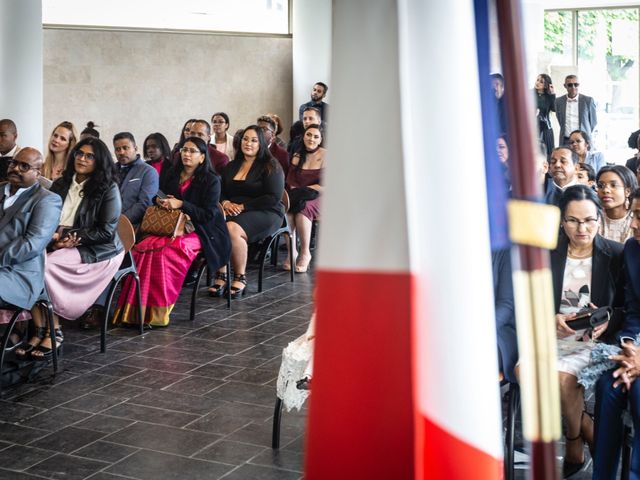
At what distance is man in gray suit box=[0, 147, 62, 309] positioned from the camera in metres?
4.77

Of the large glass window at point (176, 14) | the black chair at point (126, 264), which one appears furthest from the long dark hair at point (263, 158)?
the large glass window at point (176, 14)

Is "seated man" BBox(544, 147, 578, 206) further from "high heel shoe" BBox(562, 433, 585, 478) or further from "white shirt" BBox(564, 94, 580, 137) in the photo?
"white shirt" BBox(564, 94, 580, 137)

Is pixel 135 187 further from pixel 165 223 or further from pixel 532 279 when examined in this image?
pixel 532 279

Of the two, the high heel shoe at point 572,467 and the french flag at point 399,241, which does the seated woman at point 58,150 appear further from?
the french flag at point 399,241

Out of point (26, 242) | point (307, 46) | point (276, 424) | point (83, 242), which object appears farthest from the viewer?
point (307, 46)

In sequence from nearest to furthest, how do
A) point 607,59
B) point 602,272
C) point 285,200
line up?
point 602,272 < point 285,200 < point 607,59

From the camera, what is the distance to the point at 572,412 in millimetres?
3479

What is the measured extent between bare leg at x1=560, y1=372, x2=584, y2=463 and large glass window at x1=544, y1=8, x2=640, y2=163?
12842 mm

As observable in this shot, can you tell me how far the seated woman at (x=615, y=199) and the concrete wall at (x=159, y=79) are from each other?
871cm

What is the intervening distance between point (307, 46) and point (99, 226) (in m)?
7.91

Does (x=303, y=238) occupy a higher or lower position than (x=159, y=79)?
lower

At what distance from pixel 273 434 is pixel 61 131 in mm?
4534

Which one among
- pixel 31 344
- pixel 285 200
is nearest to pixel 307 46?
pixel 285 200

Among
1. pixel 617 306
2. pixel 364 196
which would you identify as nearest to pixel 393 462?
pixel 364 196
